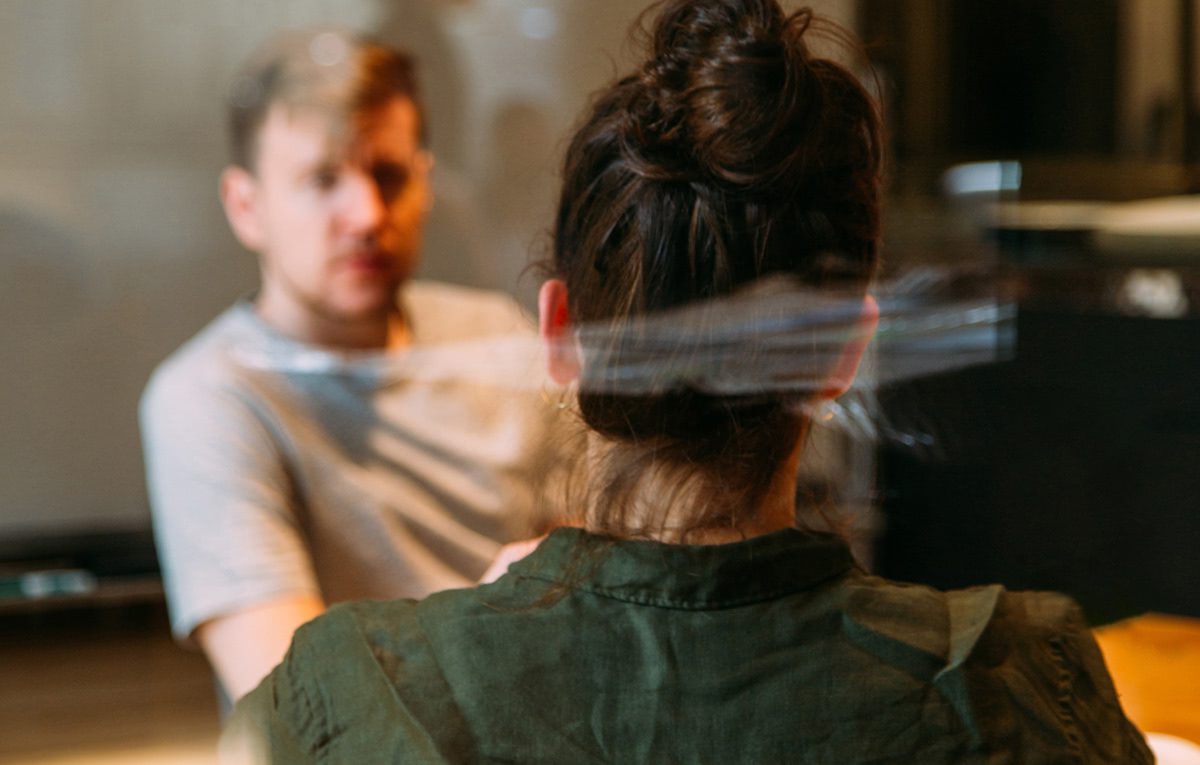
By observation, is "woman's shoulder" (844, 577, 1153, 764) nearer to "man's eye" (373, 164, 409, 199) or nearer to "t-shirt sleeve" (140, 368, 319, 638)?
"t-shirt sleeve" (140, 368, 319, 638)

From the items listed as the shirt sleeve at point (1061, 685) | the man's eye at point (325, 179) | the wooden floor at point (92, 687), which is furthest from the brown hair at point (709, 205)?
the wooden floor at point (92, 687)

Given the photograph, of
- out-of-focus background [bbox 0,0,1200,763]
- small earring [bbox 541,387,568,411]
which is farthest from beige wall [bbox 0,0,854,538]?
small earring [bbox 541,387,568,411]

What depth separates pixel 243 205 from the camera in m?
1.18

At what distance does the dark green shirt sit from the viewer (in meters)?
0.60

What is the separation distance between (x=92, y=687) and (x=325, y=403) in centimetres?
39

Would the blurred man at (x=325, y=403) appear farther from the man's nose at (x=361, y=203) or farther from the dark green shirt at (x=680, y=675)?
the dark green shirt at (x=680, y=675)

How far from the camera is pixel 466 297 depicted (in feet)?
4.30

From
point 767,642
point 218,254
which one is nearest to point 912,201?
point 218,254

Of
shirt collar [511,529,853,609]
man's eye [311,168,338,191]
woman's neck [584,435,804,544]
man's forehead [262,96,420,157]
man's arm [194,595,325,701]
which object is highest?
man's forehead [262,96,420,157]

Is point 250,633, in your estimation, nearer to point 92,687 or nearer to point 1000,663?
point 92,687

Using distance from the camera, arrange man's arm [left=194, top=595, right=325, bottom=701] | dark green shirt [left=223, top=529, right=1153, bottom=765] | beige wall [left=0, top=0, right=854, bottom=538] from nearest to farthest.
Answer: dark green shirt [left=223, top=529, right=1153, bottom=765] → man's arm [left=194, top=595, right=325, bottom=701] → beige wall [left=0, top=0, right=854, bottom=538]

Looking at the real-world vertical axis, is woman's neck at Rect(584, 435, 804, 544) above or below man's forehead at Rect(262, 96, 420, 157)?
below

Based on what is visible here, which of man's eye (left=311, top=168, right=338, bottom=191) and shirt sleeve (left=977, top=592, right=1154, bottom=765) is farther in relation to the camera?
man's eye (left=311, top=168, right=338, bottom=191)

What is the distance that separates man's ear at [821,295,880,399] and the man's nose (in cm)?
52
